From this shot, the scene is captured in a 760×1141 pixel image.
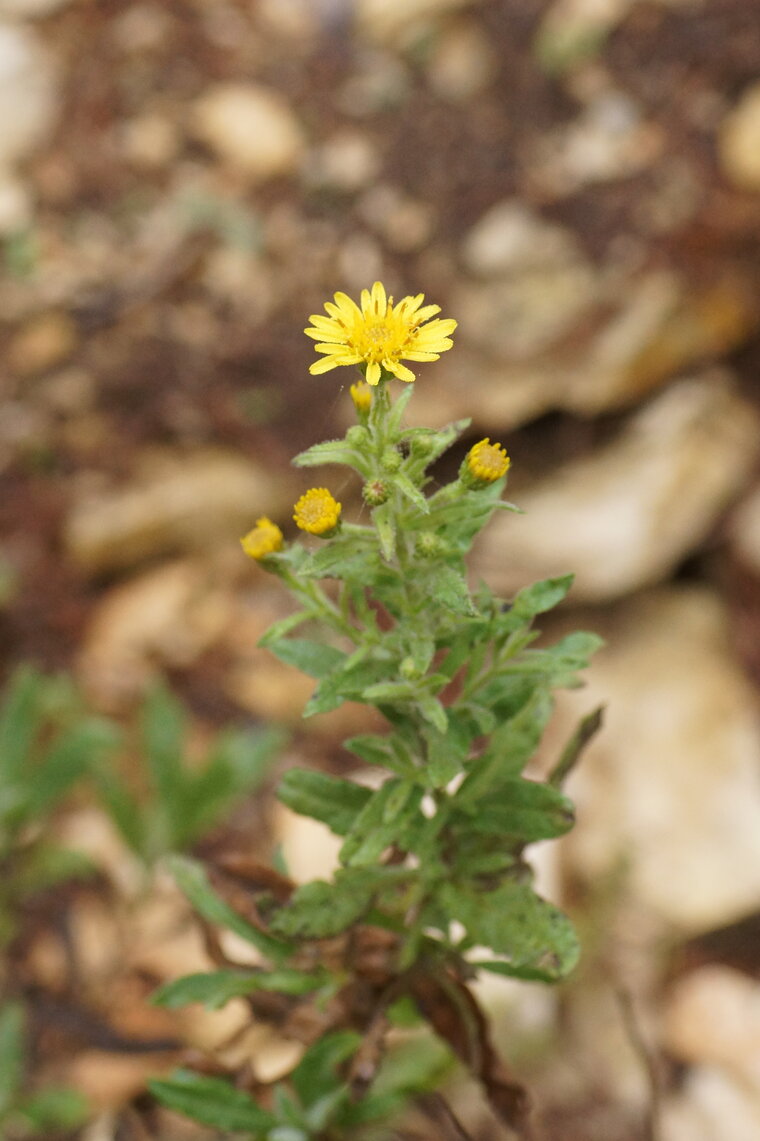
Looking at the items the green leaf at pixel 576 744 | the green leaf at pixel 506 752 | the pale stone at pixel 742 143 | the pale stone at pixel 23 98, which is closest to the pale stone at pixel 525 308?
the pale stone at pixel 742 143

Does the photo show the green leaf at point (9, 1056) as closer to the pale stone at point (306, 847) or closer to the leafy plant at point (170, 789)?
the leafy plant at point (170, 789)

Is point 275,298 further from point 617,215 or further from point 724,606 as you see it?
point 724,606

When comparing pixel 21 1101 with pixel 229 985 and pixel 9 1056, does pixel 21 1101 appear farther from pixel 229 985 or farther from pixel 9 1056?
pixel 229 985

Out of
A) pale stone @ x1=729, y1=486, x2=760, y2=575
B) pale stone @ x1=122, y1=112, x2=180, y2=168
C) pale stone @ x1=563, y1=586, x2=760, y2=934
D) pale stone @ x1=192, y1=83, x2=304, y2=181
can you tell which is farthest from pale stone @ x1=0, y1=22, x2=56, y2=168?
pale stone @ x1=729, y1=486, x2=760, y2=575

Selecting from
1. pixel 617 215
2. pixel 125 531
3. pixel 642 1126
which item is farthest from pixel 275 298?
pixel 642 1126

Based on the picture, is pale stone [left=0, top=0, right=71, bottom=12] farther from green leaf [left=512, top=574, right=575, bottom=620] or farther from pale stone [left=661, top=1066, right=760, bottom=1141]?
pale stone [left=661, top=1066, right=760, bottom=1141]

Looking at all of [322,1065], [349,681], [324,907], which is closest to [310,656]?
[349,681]
